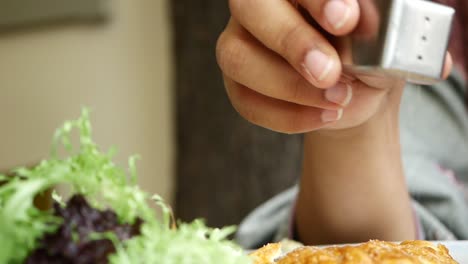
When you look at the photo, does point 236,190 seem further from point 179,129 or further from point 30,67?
point 30,67

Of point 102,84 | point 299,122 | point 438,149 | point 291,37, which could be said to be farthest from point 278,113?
point 102,84

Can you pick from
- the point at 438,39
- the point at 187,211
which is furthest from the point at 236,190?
the point at 438,39

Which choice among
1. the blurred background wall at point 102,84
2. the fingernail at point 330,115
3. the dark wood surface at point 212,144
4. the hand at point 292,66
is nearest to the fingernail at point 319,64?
the hand at point 292,66

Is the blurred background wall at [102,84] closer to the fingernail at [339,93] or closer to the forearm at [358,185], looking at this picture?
the forearm at [358,185]

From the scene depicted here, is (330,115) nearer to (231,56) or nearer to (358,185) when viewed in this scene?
(231,56)

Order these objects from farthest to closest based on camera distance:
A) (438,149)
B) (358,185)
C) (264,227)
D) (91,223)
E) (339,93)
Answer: (438,149), (264,227), (358,185), (339,93), (91,223)

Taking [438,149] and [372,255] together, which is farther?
[438,149]
